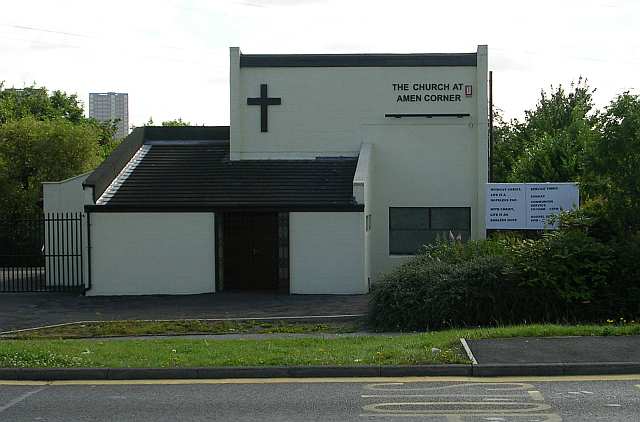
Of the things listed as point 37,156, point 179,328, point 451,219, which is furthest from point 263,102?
point 37,156

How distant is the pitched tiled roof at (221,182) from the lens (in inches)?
874

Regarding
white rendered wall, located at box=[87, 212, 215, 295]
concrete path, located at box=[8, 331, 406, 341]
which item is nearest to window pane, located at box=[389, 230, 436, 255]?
white rendered wall, located at box=[87, 212, 215, 295]

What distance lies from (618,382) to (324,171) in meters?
14.5

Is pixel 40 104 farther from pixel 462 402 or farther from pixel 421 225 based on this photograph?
pixel 462 402

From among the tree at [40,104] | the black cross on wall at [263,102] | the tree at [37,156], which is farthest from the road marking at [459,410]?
the tree at [40,104]

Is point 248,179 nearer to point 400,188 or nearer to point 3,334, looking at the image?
point 400,188

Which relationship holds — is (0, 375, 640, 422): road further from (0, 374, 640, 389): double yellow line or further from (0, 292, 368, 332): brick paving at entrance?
(0, 292, 368, 332): brick paving at entrance

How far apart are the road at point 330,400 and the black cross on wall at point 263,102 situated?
14949 millimetres

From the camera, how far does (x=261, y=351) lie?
40.0 ft

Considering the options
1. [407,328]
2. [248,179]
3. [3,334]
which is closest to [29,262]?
[248,179]

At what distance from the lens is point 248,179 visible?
23734mm

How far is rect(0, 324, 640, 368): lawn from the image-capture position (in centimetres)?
1133

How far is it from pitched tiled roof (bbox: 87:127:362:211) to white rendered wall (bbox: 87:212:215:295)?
1.43 feet

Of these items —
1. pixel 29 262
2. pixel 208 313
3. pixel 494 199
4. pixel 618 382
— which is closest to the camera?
pixel 618 382
